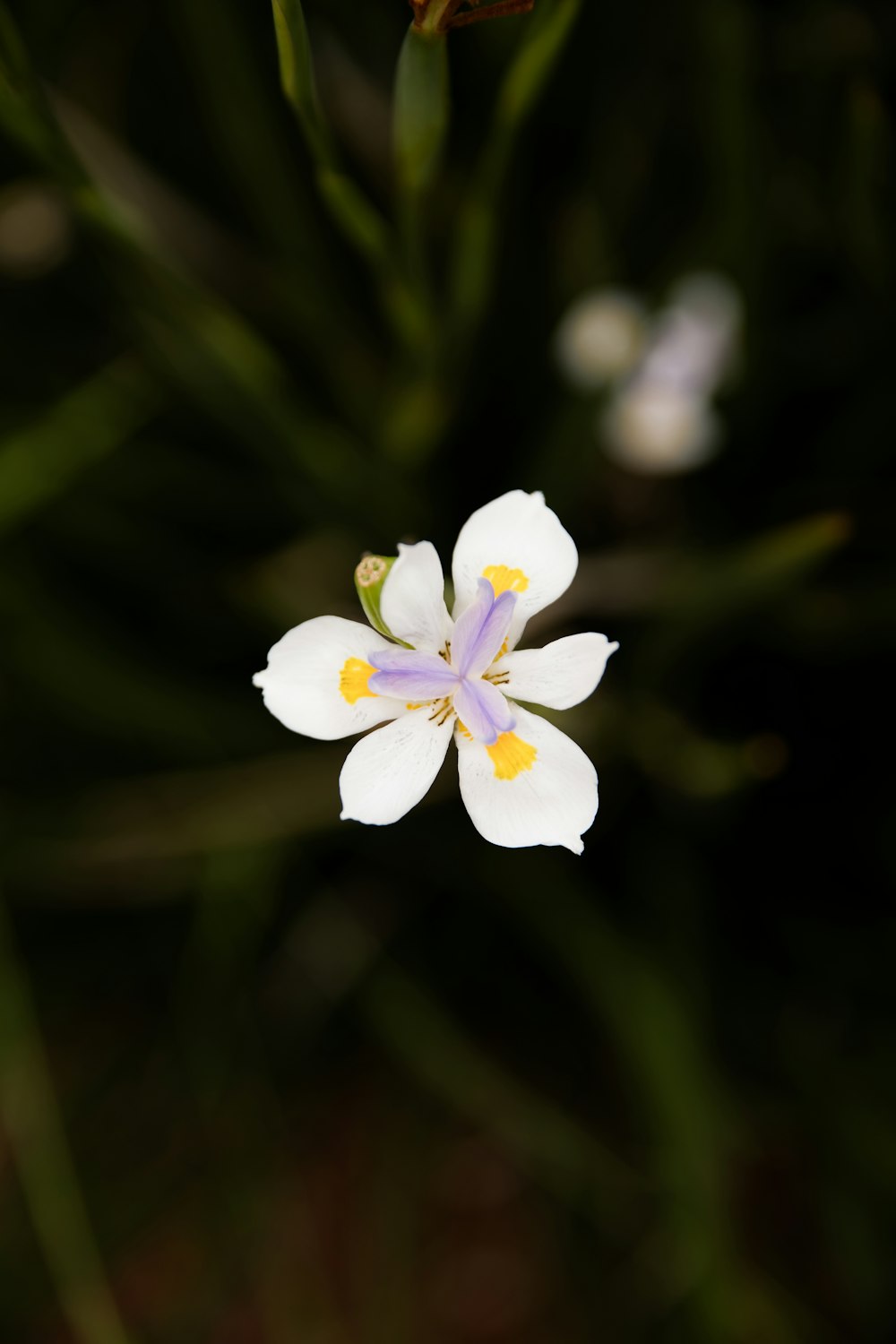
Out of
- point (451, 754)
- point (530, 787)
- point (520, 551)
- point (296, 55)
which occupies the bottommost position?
point (530, 787)

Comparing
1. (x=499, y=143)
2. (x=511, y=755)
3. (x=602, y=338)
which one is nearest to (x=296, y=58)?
(x=499, y=143)

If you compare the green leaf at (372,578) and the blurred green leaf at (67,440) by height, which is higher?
the blurred green leaf at (67,440)

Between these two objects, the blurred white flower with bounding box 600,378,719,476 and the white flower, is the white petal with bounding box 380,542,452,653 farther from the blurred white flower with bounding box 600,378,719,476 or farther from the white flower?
the blurred white flower with bounding box 600,378,719,476

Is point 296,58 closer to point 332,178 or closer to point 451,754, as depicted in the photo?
point 332,178

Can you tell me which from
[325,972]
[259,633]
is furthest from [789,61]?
[325,972]

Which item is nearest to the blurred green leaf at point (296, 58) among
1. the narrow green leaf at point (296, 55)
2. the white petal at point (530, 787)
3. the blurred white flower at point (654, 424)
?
the narrow green leaf at point (296, 55)

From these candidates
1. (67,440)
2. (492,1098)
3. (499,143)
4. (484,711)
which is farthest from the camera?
(492,1098)

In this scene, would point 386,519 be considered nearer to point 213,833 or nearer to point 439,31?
point 213,833

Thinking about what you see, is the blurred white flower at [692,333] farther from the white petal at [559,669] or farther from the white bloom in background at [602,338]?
the white petal at [559,669]
